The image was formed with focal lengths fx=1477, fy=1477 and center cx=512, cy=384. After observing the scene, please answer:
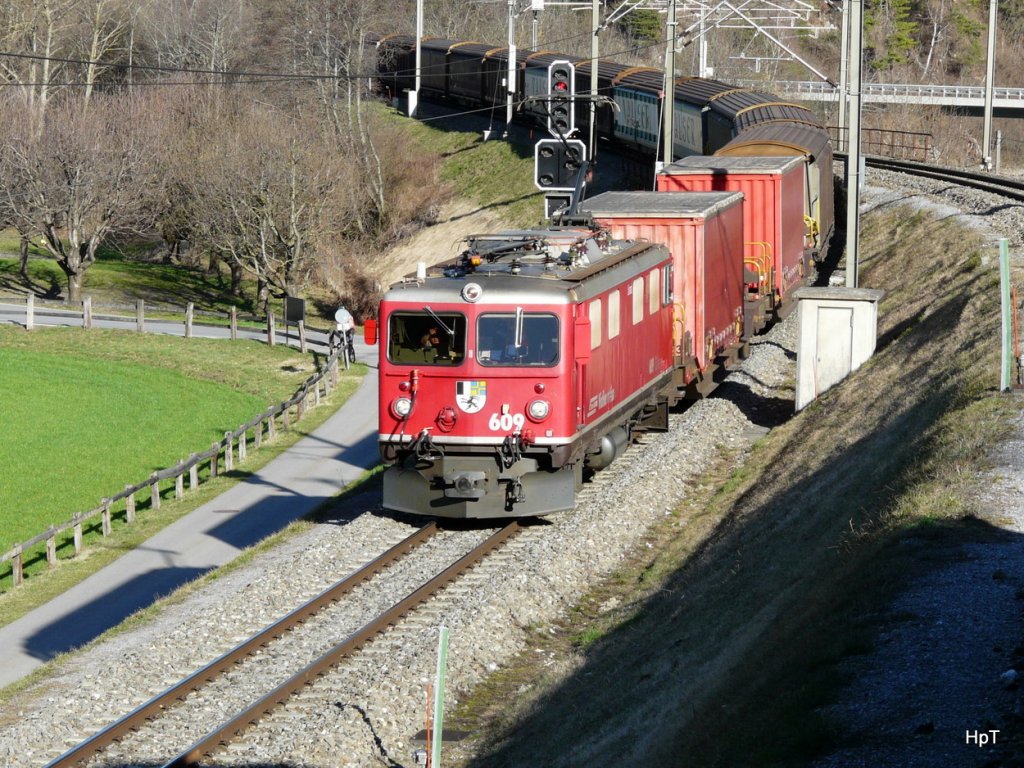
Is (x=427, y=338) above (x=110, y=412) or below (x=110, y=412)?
above

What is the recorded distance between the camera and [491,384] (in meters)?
17.0

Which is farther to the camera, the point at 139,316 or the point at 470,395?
the point at 139,316

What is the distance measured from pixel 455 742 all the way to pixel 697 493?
8.44 metres

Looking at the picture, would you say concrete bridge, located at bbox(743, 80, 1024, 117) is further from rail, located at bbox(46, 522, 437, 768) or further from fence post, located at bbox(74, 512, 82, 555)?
rail, located at bbox(46, 522, 437, 768)

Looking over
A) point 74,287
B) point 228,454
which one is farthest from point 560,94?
point 74,287

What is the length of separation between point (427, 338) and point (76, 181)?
35.5 meters

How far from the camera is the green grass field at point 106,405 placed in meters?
28.2

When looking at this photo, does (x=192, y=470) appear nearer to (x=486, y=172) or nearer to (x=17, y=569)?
(x=17, y=569)

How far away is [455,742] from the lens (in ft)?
39.2

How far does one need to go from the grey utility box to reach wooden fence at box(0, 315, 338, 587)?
36.5 ft

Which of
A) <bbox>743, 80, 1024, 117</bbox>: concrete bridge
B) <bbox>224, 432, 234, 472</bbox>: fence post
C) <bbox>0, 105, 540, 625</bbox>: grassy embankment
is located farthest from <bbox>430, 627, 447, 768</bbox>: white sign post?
<bbox>743, 80, 1024, 117</bbox>: concrete bridge

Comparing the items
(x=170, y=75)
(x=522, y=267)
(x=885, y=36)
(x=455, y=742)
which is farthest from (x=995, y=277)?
(x=885, y=36)

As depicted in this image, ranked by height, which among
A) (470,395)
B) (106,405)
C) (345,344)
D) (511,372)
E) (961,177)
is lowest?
(106,405)

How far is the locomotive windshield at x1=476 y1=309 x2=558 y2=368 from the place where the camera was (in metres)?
16.8
